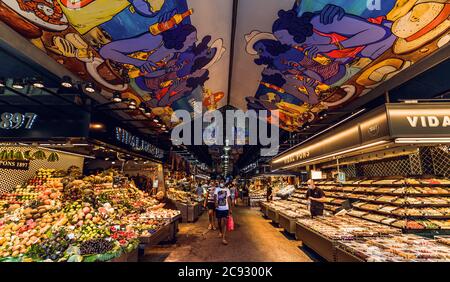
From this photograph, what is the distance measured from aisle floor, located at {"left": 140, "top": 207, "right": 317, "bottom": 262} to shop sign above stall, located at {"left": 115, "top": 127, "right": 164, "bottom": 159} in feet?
10.7

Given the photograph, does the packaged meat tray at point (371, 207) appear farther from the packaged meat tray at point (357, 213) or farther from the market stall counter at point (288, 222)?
the market stall counter at point (288, 222)

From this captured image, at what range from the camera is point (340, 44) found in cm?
458

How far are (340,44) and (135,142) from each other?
6700 millimetres

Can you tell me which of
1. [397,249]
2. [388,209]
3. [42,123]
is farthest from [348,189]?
[42,123]

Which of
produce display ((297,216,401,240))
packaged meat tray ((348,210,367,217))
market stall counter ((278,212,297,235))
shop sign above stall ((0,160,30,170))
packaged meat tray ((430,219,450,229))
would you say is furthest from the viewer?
market stall counter ((278,212,297,235))

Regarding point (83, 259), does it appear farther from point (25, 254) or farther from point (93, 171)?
point (93, 171)

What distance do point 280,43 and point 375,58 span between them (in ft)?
6.31

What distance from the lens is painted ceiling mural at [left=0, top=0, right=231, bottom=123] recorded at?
3.43 meters

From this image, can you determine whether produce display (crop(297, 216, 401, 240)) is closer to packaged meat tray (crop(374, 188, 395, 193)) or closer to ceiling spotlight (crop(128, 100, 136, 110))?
packaged meat tray (crop(374, 188, 395, 193))

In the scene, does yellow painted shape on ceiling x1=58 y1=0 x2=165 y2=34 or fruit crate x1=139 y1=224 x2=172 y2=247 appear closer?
yellow painted shape on ceiling x1=58 y1=0 x2=165 y2=34

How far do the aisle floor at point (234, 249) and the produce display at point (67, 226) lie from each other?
2.50 ft

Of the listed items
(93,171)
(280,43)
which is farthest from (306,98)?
(93,171)

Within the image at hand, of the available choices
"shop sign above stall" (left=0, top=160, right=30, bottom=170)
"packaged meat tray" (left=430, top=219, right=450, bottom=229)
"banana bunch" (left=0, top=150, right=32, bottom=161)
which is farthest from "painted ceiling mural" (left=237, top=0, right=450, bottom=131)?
"shop sign above stall" (left=0, top=160, right=30, bottom=170)

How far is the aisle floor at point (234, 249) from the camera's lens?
551 cm
